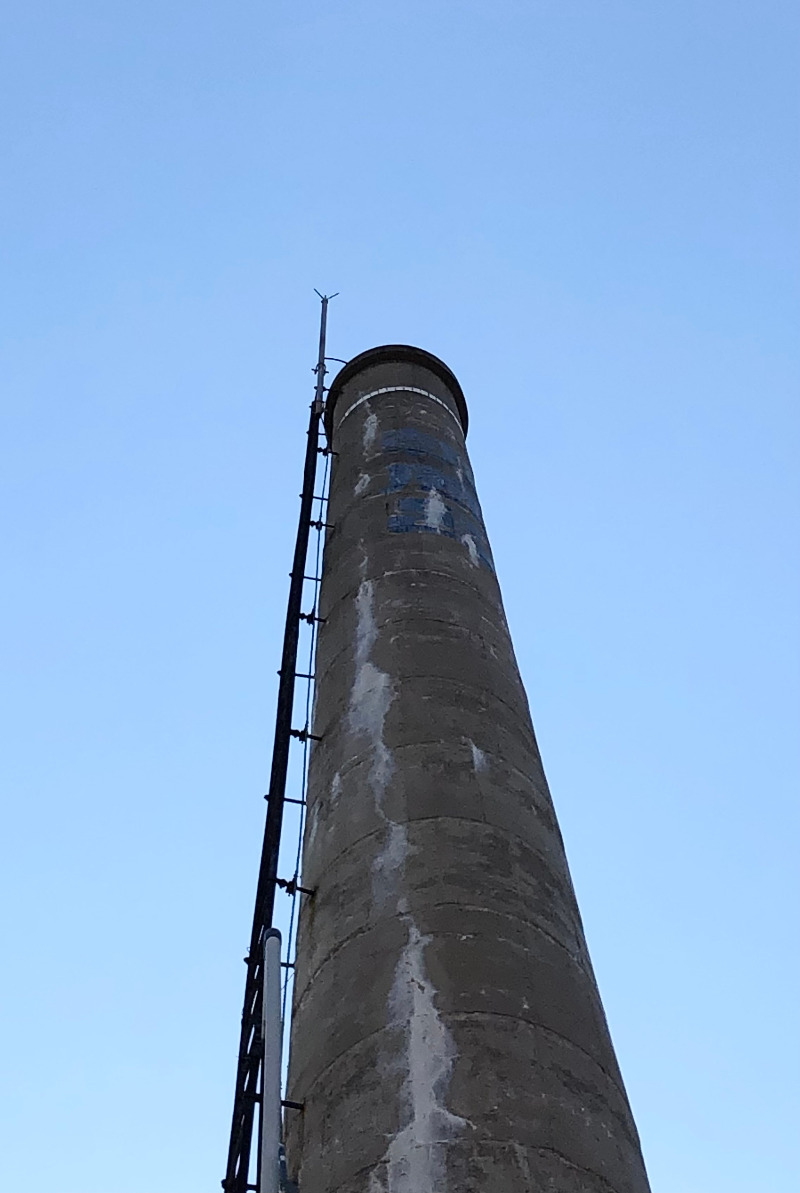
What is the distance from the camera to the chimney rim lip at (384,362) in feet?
46.4

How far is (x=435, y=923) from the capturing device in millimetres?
6996

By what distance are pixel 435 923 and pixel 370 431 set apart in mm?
6873

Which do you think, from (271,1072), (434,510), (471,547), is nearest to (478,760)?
(271,1072)

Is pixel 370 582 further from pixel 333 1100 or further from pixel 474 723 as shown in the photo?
pixel 333 1100

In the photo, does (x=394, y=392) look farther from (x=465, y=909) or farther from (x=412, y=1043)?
(x=412, y=1043)

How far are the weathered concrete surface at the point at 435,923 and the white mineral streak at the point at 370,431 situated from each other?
160cm

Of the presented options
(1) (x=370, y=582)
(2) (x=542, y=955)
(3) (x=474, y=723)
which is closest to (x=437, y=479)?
(1) (x=370, y=582)

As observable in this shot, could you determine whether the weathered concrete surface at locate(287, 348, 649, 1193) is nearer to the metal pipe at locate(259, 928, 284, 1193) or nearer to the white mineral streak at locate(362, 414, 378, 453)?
the metal pipe at locate(259, 928, 284, 1193)

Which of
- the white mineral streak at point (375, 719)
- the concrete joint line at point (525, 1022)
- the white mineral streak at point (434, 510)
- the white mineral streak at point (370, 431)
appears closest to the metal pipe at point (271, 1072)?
the white mineral streak at point (375, 719)

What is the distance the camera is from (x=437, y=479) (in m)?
11.8

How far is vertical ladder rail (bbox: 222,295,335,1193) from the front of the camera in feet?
25.2

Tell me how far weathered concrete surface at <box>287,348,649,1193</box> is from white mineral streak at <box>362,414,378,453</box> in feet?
5.24

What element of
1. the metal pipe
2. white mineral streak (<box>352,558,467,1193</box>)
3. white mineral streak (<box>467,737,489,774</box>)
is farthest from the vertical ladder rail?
white mineral streak (<box>467,737,489,774</box>)

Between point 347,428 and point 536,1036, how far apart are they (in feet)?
26.8
